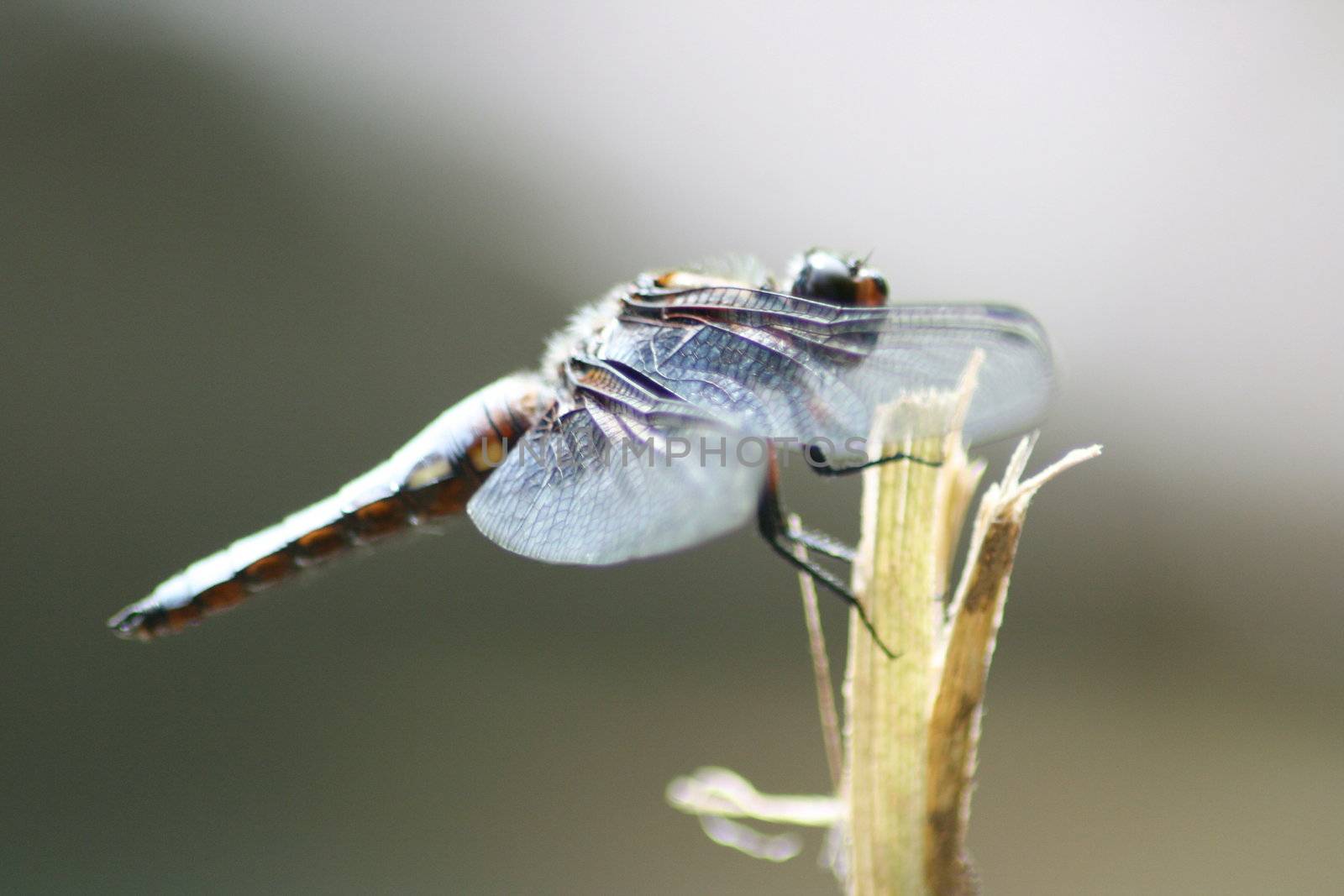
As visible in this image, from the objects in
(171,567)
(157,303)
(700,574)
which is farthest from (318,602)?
(700,574)

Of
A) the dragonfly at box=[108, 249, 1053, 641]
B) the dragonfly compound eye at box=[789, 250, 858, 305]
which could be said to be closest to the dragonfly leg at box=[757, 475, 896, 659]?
the dragonfly at box=[108, 249, 1053, 641]

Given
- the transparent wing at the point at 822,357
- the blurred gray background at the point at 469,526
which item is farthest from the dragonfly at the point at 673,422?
the blurred gray background at the point at 469,526

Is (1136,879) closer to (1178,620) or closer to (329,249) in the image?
(1178,620)

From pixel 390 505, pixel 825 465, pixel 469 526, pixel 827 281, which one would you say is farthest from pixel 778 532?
pixel 469 526

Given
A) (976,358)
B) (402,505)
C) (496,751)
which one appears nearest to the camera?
(976,358)

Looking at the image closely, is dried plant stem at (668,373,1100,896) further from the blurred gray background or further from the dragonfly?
the blurred gray background
